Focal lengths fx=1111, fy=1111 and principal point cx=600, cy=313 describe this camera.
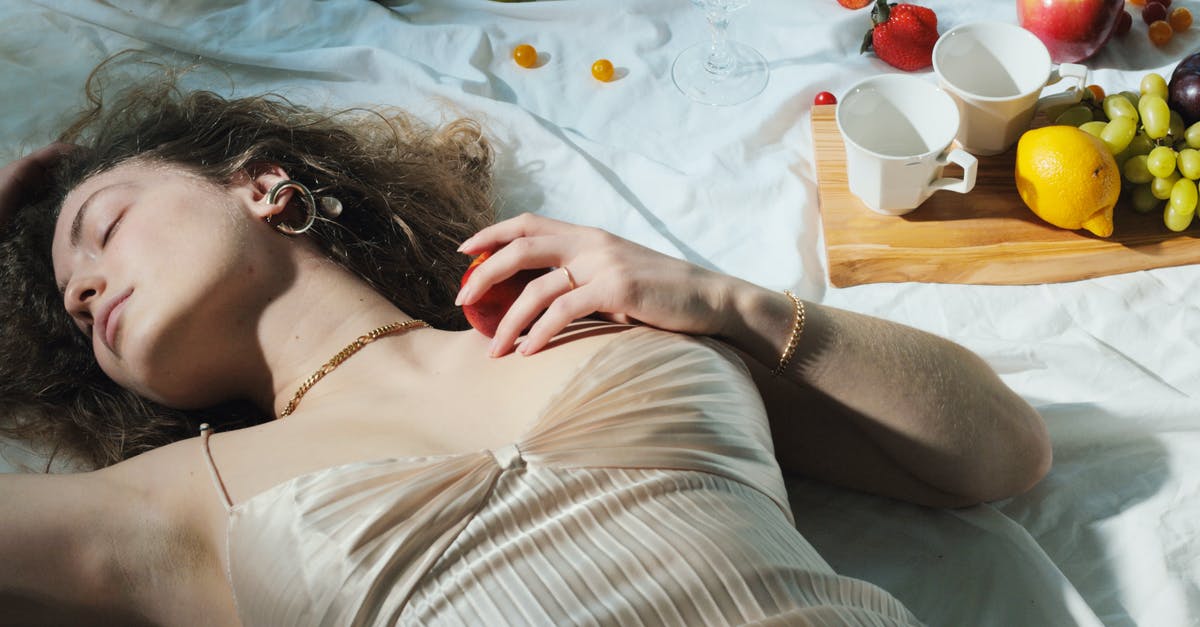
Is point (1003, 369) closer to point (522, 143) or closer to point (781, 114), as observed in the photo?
point (781, 114)

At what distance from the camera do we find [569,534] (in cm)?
96

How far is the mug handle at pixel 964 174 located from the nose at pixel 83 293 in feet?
3.56

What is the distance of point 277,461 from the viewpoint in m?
1.06

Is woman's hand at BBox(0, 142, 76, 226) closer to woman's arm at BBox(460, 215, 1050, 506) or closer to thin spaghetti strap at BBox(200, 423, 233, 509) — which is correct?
thin spaghetti strap at BBox(200, 423, 233, 509)

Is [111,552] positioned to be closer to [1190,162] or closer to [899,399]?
[899,399]

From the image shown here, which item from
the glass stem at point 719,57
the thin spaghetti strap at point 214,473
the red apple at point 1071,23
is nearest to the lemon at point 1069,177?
the red apple at point 1071,23

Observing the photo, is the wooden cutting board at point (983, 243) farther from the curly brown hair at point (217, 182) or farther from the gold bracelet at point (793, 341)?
the curly brown hair at point (217, 182)

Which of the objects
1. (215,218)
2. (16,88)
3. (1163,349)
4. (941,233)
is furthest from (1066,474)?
(16,88)

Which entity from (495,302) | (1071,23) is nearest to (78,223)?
(495,302)

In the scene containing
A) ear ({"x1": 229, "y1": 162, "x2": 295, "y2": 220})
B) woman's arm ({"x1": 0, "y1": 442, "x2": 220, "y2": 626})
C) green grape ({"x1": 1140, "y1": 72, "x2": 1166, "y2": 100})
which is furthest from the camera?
green grape ({"x1": 1140, "y1": 72, "x2": 1166, "y2": 100})

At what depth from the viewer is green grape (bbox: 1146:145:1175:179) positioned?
1500mm

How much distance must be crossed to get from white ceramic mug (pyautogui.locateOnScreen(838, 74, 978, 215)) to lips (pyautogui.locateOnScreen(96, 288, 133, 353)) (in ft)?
3.13

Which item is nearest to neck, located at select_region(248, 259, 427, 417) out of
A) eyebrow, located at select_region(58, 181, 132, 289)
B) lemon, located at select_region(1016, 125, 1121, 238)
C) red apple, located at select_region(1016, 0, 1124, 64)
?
eyebrow, located at select_region(58, 181, 132, 289)

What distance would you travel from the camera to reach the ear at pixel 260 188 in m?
1.27
